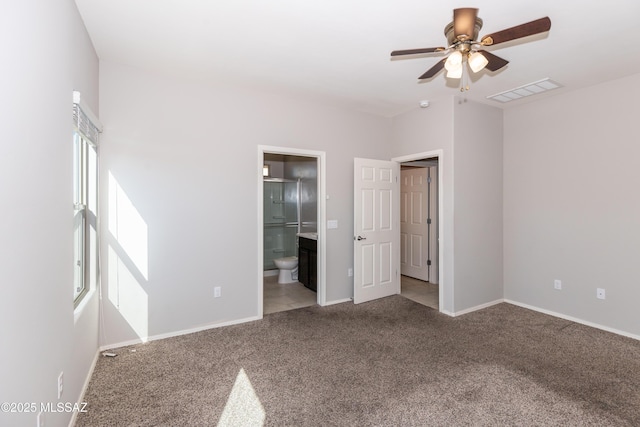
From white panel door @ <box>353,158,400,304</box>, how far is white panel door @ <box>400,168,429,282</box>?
1.06 metres

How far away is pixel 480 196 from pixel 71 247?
4240 millimetres

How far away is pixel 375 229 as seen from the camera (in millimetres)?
4496

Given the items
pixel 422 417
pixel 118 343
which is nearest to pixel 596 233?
pixel 422 417

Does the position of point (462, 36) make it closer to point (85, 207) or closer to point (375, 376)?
point (375, 376)

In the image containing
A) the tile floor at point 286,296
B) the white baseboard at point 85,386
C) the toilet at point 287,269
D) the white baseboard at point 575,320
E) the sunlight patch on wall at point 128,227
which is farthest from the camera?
the toilet at point 287,269

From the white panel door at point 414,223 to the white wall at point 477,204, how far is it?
1315 mm

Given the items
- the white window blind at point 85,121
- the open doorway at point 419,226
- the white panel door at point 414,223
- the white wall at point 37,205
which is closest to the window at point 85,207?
the white window blind at point 85,121

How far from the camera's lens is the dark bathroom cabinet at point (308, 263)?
481 centimetres

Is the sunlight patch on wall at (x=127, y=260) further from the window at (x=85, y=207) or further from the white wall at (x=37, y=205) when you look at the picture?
the white wall at (x=37, y=205)

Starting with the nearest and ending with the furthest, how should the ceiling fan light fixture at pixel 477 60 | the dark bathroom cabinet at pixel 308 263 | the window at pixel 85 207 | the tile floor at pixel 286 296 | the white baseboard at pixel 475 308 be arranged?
the ceiling fan light fixture at pixel 477 60
the window at pixel 85 207
the white baseboard at pixel 475 308
the tile floor at pixel 286 296
the dark bathroom cabinet at pixel 308 263

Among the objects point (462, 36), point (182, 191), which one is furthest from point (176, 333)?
point (462, 36)

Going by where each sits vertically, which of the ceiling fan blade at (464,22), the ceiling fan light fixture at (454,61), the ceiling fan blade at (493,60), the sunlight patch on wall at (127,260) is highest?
the ceiling fan blade at (464,22)

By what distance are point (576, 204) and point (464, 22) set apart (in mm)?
2967

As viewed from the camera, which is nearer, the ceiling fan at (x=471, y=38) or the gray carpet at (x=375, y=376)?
the ceiling fan at (x=471, y=38)
